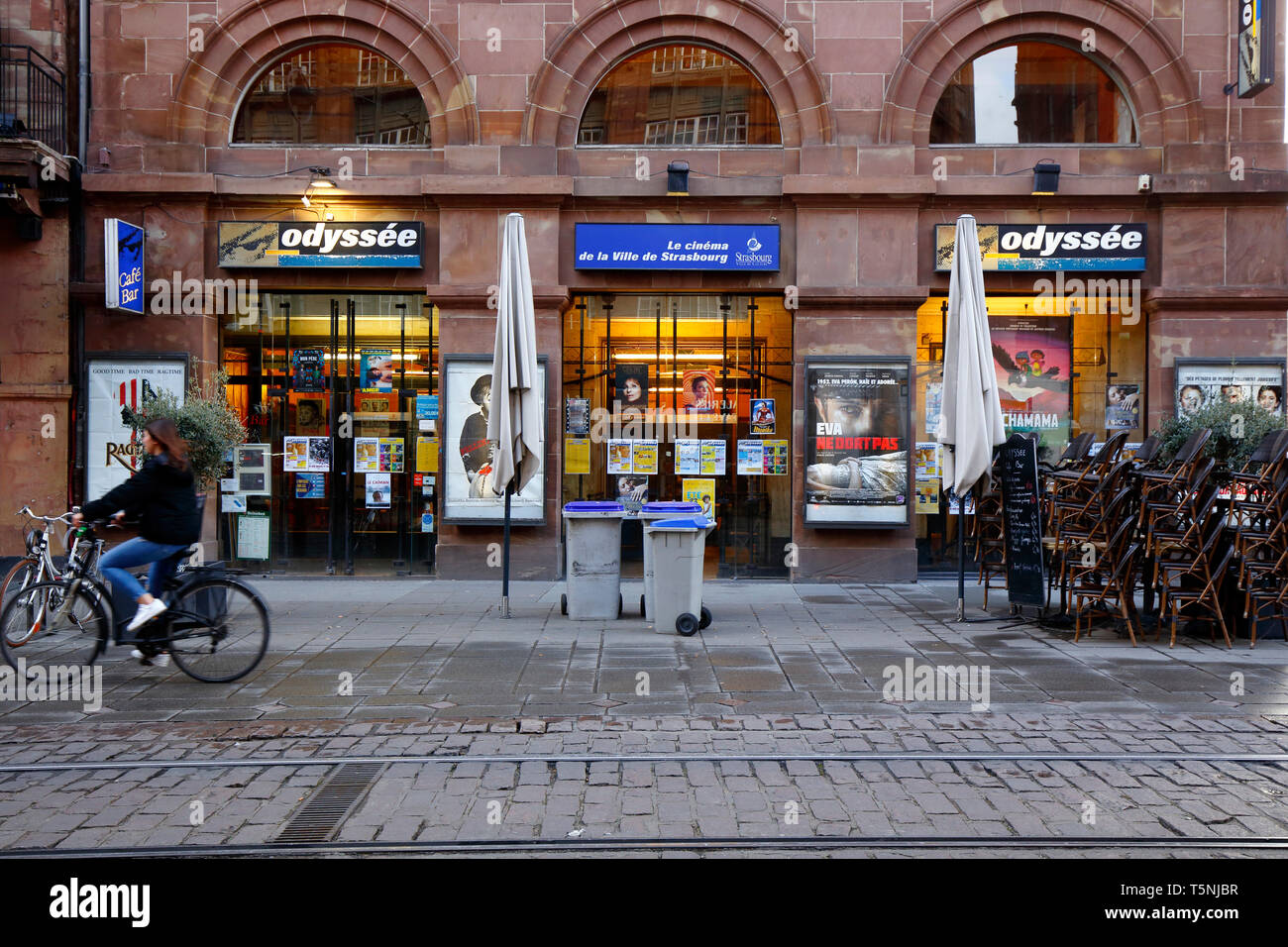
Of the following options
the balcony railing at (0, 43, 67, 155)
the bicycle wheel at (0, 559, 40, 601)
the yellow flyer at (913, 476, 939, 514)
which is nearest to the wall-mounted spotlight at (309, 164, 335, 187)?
the balcony railing at (0, 43, 67, 155)

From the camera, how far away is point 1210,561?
995 cm

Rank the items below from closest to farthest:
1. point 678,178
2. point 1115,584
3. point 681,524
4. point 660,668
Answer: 1. point 660,668
2. point 1115,584
3. point 681,524
4. point 678,178

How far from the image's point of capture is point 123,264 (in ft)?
43.3

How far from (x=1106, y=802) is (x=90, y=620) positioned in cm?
795

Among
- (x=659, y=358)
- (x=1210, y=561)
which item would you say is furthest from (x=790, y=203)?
(x=1210, y=561)

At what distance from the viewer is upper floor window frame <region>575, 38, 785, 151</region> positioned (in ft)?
46.5

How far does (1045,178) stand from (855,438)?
13.5ft

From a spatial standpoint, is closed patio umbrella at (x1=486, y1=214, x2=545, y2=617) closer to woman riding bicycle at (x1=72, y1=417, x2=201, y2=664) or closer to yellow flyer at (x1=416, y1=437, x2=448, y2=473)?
yellow flyer at (x1=416, y1=437, x2=448, y2=473)

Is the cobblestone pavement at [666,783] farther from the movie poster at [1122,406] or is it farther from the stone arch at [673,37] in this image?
the stone arch at [673,37]

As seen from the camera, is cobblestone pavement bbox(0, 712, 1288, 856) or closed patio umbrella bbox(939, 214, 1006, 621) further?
closed patio umbrella bbox(939, 214, 1006, 621)

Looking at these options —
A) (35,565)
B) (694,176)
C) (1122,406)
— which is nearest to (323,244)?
(694,176)

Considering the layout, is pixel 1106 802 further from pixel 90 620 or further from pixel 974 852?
pixel 90 620

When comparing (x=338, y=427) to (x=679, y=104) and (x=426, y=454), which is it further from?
(x=679, y=104)

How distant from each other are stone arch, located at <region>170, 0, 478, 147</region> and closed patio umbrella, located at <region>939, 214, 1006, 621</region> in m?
6.81
